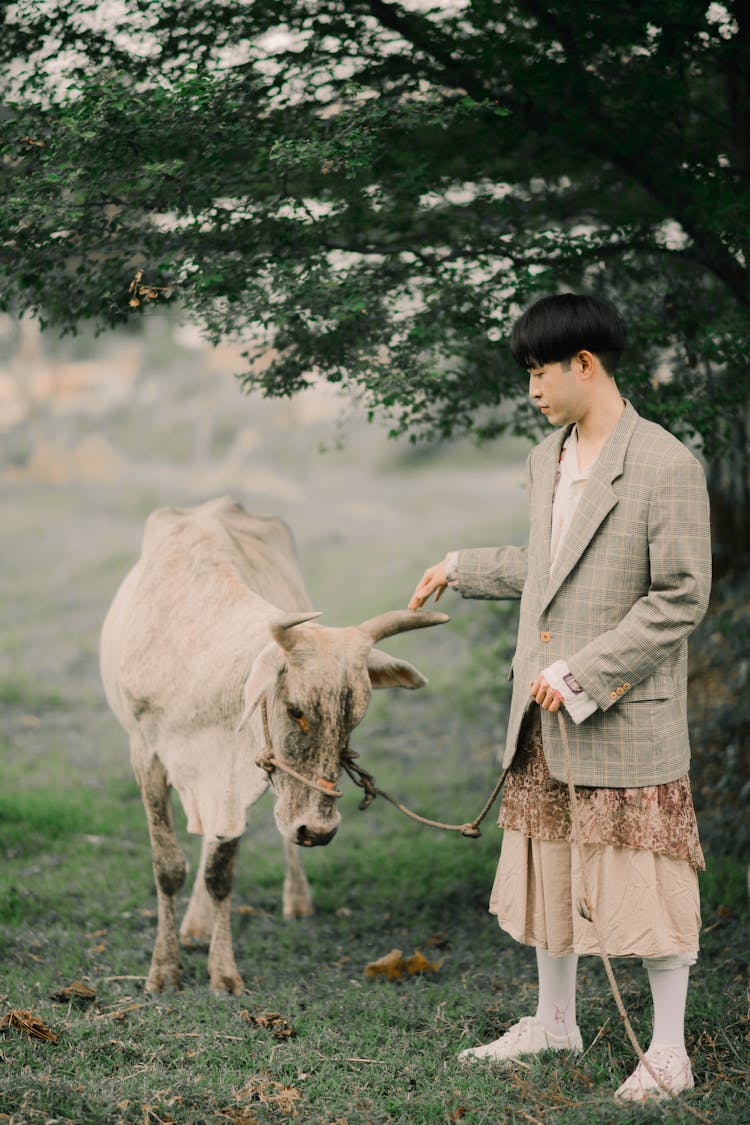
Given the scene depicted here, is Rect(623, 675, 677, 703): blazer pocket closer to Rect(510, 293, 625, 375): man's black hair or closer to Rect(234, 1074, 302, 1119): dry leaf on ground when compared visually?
Rect(510, 293, 625, 375): man's black hair

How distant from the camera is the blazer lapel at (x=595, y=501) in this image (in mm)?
3564

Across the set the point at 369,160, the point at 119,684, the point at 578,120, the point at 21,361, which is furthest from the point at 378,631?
the point at 21,361

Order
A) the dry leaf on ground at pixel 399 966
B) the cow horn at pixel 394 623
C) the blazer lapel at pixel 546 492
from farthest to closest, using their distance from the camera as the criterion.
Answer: the dry leaf on ground at pixel 399 966
the cow horn at pixel 394 623
the blazer lapel at pixel 546 492

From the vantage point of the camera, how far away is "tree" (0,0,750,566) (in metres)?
4.87

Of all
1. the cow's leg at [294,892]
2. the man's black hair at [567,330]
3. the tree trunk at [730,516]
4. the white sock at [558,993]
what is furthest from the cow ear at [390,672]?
the tree trunk at [730,516]

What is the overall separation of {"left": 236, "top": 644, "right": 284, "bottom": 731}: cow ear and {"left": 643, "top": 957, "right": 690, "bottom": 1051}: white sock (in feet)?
4.96

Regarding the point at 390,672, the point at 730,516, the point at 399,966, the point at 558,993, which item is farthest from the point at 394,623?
the point at 730,516

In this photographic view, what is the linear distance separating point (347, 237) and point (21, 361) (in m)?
23.0

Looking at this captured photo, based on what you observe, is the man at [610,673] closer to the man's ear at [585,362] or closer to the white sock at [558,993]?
the man's ear at [585,362]

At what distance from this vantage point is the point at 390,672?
170 inches

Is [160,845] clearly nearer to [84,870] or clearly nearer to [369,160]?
[84,870]

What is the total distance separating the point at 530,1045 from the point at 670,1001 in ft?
1.75

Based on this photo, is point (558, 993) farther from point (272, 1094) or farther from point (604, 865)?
point (272, 1094)

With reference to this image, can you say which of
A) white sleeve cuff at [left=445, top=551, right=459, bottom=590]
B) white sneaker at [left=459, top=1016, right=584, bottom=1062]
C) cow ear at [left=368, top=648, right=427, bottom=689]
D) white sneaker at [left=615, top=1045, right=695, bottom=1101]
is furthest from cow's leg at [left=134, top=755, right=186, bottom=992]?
white sneaker at [left=615, top=1045, right=695, bottom=1101]
